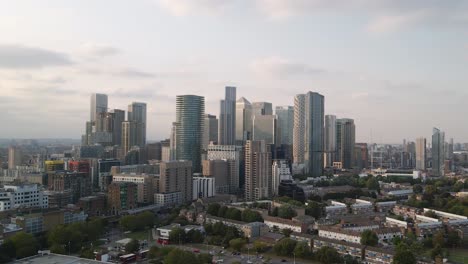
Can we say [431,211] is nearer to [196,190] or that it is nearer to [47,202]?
[196,190]

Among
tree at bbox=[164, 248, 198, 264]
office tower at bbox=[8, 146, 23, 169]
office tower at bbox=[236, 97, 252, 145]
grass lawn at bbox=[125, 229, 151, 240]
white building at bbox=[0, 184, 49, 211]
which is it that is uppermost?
office tower at bbox=[236, 97, 252, 145]

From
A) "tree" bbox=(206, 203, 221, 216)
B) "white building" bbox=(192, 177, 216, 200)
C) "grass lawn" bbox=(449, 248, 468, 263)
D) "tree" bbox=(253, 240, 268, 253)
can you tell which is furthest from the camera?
"white building" bbox=(192, 177, 216, 200)

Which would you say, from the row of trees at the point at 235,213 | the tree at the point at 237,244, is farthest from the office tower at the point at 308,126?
the tree at the point at 237,244

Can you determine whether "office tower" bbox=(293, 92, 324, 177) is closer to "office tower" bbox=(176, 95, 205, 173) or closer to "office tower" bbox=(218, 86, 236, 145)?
"office tower" bbox=(218, 86, 236, 145)

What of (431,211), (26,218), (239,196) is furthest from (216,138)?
(26,218)

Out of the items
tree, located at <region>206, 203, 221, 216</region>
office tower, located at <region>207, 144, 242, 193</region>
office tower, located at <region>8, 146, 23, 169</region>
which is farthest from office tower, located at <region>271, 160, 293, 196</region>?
office tower, located at <region>8, 146, 23, 169</region>

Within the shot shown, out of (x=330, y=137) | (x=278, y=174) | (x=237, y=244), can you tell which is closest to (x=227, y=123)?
(x=330, y=137)

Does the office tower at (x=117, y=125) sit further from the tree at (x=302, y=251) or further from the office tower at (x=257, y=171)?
the tree at (x=302, y=251)
